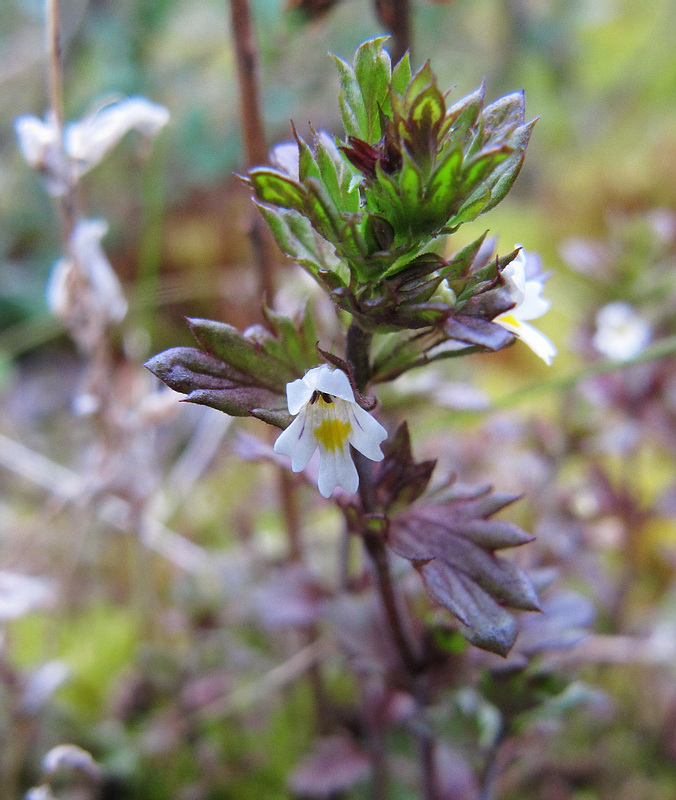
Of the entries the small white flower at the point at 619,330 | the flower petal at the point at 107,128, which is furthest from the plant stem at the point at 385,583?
the small white flower at the point at 619,330

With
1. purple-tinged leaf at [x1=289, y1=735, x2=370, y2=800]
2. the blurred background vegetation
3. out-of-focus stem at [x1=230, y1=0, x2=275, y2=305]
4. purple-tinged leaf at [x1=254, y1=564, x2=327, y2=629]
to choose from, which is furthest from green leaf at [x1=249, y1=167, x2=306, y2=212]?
purple-tinged leaf at [x1=289, y1=735, x2=370, y2=800]

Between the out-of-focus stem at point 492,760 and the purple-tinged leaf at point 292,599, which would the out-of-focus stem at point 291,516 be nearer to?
the purple-tinged leaf at point 292,599

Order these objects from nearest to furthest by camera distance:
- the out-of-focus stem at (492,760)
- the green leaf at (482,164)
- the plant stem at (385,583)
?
the green leaf at (482,164)
the plant stem at (385,583)
the out-of-focus stem at (492,760)

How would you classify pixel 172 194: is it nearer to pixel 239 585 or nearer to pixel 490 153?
pixel 239 585

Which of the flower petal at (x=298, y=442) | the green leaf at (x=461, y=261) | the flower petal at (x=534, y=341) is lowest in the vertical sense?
the flower petal at (x=298, y=442)

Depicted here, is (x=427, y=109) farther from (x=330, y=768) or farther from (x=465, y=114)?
(x=330, y=768)

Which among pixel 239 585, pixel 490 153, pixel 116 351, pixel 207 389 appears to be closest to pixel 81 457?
pixel 116 351
